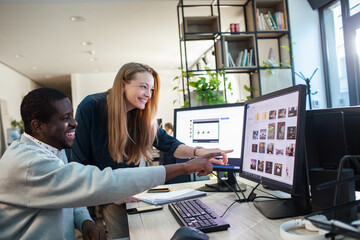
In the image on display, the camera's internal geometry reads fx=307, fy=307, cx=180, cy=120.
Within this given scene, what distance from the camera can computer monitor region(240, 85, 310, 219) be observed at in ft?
2.96

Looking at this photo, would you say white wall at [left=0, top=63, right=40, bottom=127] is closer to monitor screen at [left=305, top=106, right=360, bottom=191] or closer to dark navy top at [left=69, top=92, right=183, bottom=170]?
dark navy top at [left=69, top=92, right=183, bottom=170]

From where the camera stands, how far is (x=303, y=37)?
4.59m

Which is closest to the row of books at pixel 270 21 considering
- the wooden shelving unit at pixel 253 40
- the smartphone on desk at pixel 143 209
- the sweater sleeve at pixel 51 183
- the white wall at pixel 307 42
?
the wooden shelving unit at pixel 253 40

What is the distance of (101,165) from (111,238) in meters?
0.39

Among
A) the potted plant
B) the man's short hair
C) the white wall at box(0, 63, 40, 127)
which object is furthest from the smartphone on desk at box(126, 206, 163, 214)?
the white wall at box(0, 63, 40, 127)

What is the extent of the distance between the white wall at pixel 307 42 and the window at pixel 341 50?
8cm

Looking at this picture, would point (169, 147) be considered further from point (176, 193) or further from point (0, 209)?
point (0, 209)

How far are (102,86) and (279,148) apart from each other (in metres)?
9.56

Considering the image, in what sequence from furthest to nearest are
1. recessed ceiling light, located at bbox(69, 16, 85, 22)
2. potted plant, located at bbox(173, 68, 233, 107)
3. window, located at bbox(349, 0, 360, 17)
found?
1. recessed ceiling light, located at bbox(69, 16, 85, 22)
2. potted plant, located at bbox(173, 68, 233, 107)
3. window, located at bbox(349, 0, 360, 17)

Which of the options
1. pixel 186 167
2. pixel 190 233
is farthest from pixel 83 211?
pixel 190 233

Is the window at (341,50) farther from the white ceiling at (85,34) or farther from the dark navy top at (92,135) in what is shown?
the dark navy top at (92,135)

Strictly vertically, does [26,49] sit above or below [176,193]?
above

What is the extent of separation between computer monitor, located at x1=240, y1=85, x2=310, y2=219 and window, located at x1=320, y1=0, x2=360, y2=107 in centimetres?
339

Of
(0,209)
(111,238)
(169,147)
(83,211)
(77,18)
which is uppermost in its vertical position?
(77,18)
